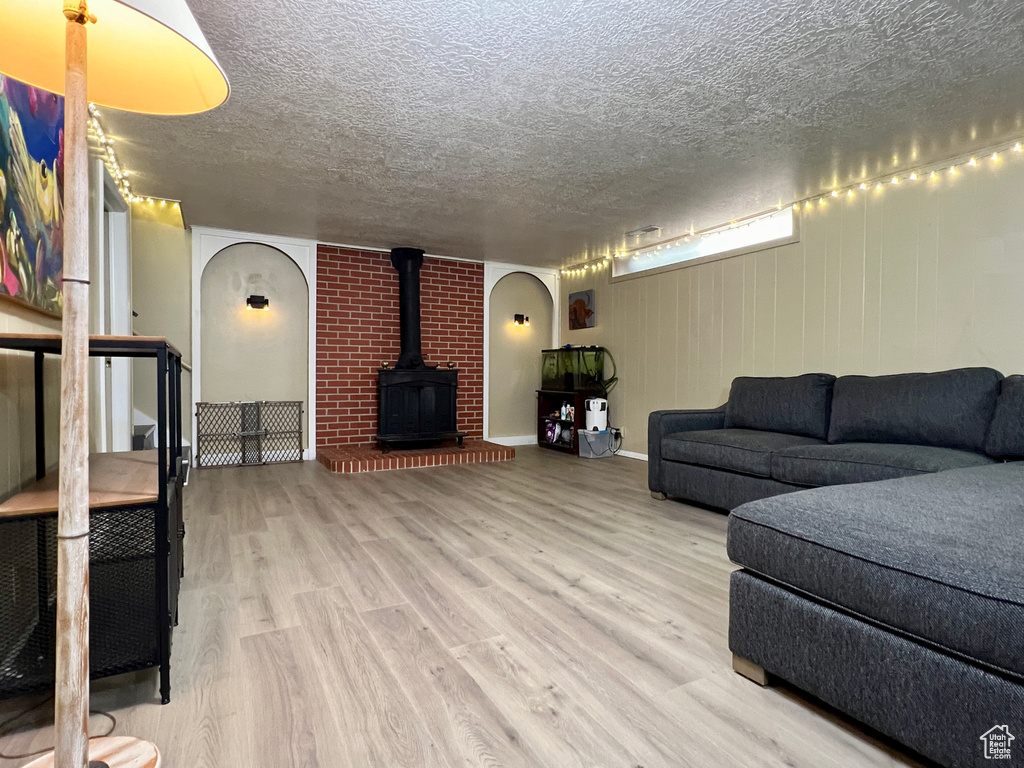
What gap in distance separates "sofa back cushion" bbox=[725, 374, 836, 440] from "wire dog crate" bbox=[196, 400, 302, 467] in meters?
4.08

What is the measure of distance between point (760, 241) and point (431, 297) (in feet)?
11.2

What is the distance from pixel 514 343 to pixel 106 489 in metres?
5.42

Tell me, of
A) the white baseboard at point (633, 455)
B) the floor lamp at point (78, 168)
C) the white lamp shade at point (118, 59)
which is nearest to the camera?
the floor lamp at point (78, 168)

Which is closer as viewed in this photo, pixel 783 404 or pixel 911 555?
pixel 911 555

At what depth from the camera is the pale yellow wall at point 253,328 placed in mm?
5082

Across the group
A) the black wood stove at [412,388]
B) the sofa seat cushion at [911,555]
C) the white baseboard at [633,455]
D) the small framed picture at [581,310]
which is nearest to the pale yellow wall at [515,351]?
the small framed picture at [581,310]

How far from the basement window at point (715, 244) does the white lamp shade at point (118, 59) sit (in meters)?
4.08

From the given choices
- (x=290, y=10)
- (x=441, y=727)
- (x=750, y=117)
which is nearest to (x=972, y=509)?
(x=441, y=727)

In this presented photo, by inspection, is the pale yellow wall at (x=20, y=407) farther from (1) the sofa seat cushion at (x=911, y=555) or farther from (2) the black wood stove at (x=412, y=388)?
(2) the black wood stove at (x=412, y=388)

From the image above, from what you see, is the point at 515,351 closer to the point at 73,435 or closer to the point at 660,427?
the point at 660,427

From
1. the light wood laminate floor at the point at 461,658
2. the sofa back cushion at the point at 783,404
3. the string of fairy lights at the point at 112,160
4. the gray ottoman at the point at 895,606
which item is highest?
the string of fairy lights at the point at 112,160

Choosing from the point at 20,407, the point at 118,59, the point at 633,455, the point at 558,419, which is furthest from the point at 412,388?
the point at 118,59

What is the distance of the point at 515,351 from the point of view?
665 centimetres

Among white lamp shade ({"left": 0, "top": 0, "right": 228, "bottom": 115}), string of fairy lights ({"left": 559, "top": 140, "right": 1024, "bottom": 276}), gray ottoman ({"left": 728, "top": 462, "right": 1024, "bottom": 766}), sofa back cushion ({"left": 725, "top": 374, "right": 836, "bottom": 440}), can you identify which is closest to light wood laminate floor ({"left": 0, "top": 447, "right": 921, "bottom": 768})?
gray ottoman ({"left": 728, "top": 462, "right": 1024, "bottom": 766})
